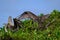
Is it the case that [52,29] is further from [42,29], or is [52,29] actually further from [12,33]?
[12,33]

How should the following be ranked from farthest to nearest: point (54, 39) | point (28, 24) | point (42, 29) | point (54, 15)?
point (54, 15) < point (28, 24) < point (42, 29) < point (54, 39)

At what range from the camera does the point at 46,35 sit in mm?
1794

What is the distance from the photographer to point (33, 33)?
182cm

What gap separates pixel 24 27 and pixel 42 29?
0.12 m

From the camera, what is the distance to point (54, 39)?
171 cm

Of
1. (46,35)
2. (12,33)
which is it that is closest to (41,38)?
(46,35)

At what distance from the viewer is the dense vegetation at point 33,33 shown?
1726mm

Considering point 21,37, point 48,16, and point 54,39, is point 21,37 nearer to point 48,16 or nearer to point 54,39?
point 54,39

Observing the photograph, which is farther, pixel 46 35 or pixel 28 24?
pixel 28 24

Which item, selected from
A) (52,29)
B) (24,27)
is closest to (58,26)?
(52,29)

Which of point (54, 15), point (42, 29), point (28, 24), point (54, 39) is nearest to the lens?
point (54, 39)

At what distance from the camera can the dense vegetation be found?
1.73 metres

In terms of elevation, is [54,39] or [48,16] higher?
[48,16]

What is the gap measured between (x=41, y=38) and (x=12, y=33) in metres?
0.18
